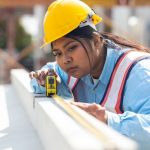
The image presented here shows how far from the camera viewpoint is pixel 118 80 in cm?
274

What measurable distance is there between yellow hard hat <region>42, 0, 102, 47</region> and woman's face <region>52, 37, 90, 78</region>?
48mm

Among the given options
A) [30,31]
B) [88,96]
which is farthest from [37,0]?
[30,31]

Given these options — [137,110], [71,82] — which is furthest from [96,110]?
[71,82]

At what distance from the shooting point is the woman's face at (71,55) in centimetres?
275

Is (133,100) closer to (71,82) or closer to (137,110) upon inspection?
(137,110)

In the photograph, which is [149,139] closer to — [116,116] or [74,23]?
[116,116]

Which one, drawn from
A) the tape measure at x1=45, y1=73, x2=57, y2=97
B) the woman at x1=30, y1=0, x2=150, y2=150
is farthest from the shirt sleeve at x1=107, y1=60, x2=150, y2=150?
the tape measure at x1=45, y1=73, x2=57, y2=97

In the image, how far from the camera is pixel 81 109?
86.9 inches

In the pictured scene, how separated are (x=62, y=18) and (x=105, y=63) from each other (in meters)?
0.40

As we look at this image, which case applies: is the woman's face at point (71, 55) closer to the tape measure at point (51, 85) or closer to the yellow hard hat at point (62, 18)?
the yellow hard hat at point (62, 18)

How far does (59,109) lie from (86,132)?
63 cm

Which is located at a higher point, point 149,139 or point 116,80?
point 116,80

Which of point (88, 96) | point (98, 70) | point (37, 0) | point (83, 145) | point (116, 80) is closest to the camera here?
point (83, 145)

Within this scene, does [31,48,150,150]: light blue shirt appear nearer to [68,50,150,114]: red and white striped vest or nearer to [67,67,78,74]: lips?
[68,50,150,114]: red and white striped vest
